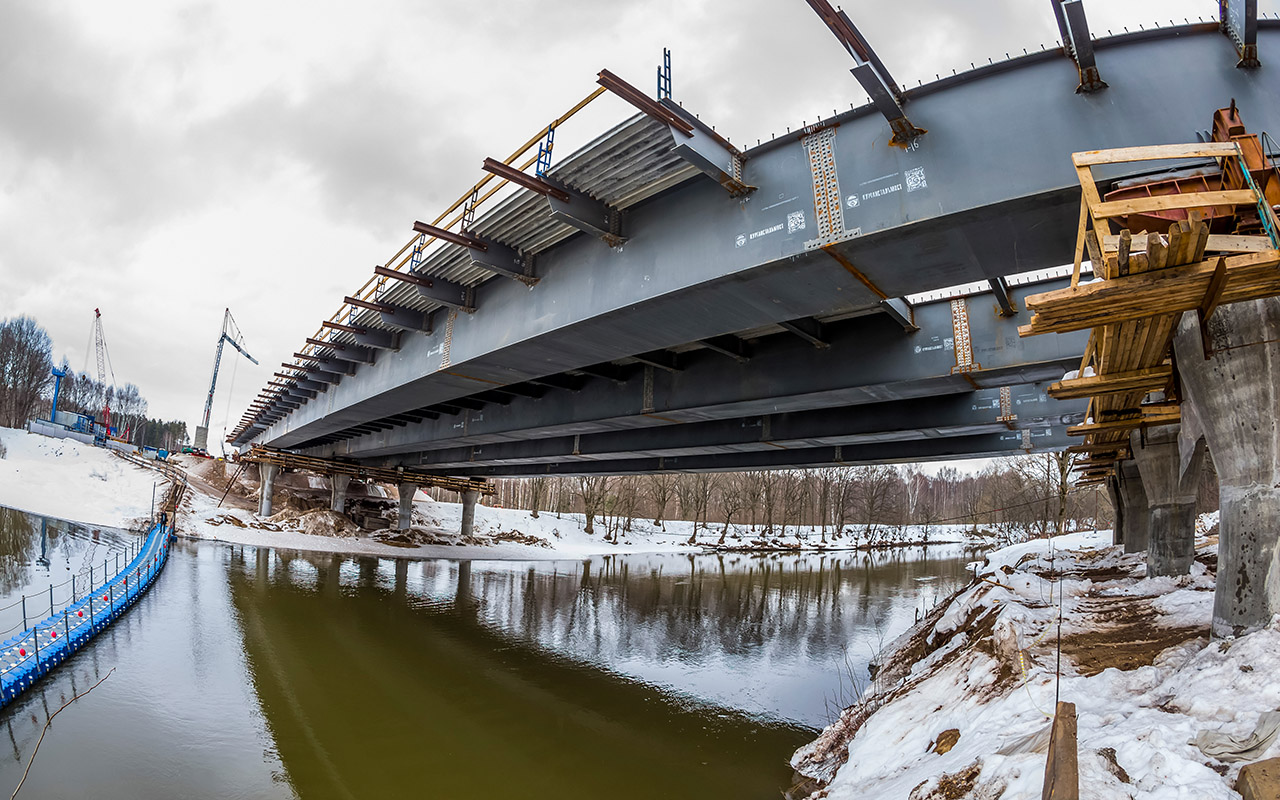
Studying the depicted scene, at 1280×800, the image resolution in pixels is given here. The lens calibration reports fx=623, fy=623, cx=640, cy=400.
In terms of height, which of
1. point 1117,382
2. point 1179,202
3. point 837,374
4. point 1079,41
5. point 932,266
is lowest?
point 1117,382

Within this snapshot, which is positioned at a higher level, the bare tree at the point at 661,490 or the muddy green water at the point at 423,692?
the bare tree at the point at 661,490

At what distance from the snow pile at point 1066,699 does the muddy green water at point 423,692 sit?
70.0 inches

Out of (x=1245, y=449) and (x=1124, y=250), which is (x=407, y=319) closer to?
(x=1124, y=250)

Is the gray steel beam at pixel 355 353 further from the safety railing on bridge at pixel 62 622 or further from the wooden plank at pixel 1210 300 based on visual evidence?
the wooden plank at pixel 1210 300

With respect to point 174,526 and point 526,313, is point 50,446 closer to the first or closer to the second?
point 174,526

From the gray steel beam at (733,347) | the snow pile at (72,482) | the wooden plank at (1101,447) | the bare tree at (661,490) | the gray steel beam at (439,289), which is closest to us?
the gray steel beam at (439,289)

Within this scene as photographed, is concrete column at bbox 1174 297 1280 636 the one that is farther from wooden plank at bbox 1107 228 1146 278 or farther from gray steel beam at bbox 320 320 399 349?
gray steel beam at bbox 320 320 399 349

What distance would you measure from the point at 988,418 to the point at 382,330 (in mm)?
13434

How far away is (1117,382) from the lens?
6336 millimetres

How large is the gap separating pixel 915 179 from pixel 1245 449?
3472 millimetres

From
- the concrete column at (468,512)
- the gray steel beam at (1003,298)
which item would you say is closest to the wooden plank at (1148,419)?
the gray steel beam at (1003,298)

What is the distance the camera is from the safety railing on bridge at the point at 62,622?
9484mm

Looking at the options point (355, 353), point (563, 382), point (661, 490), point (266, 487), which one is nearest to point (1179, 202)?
point (563, 382)

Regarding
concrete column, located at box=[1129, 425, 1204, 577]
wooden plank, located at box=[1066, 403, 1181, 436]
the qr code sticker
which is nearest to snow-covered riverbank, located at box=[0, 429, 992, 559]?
concrete column, located at box=[1129, 425, 1204, 577]
